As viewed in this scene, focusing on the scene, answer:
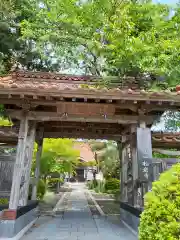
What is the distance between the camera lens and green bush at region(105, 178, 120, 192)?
18770mm

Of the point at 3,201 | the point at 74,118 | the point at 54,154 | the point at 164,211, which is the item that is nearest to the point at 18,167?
the point at 3,201

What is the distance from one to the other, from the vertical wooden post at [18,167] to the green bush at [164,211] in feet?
11.8

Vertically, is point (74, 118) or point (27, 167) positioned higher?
point (74, 118)

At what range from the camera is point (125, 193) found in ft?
28.1

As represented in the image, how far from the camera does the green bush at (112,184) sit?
61.6 ft

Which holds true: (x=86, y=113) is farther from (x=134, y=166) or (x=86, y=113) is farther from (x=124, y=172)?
(x=124, y=172)

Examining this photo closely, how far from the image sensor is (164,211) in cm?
291

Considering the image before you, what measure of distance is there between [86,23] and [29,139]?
772 centimetres

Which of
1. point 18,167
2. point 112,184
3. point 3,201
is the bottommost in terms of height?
point 112,184

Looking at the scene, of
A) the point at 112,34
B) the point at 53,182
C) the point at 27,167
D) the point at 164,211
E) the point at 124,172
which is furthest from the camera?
the point at 53,182

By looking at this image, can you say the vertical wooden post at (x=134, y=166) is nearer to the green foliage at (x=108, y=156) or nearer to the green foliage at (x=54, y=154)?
the green foliage at (x=54, y=154)

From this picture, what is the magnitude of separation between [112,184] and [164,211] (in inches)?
667

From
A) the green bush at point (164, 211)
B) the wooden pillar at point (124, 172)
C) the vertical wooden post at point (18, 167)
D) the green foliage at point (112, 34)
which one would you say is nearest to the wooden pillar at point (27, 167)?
the vertical wooden post at point (18, 167)

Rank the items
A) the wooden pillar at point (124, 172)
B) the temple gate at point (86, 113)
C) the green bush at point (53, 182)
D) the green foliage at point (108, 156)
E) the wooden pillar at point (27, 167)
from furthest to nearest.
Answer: the green bush at point (53, 182) → the green foliage at point (108, 156) → the wooden pillar at point (124, 172) → the wooden pillar at point (27, 167) → the temple gate at point (86, 113)
